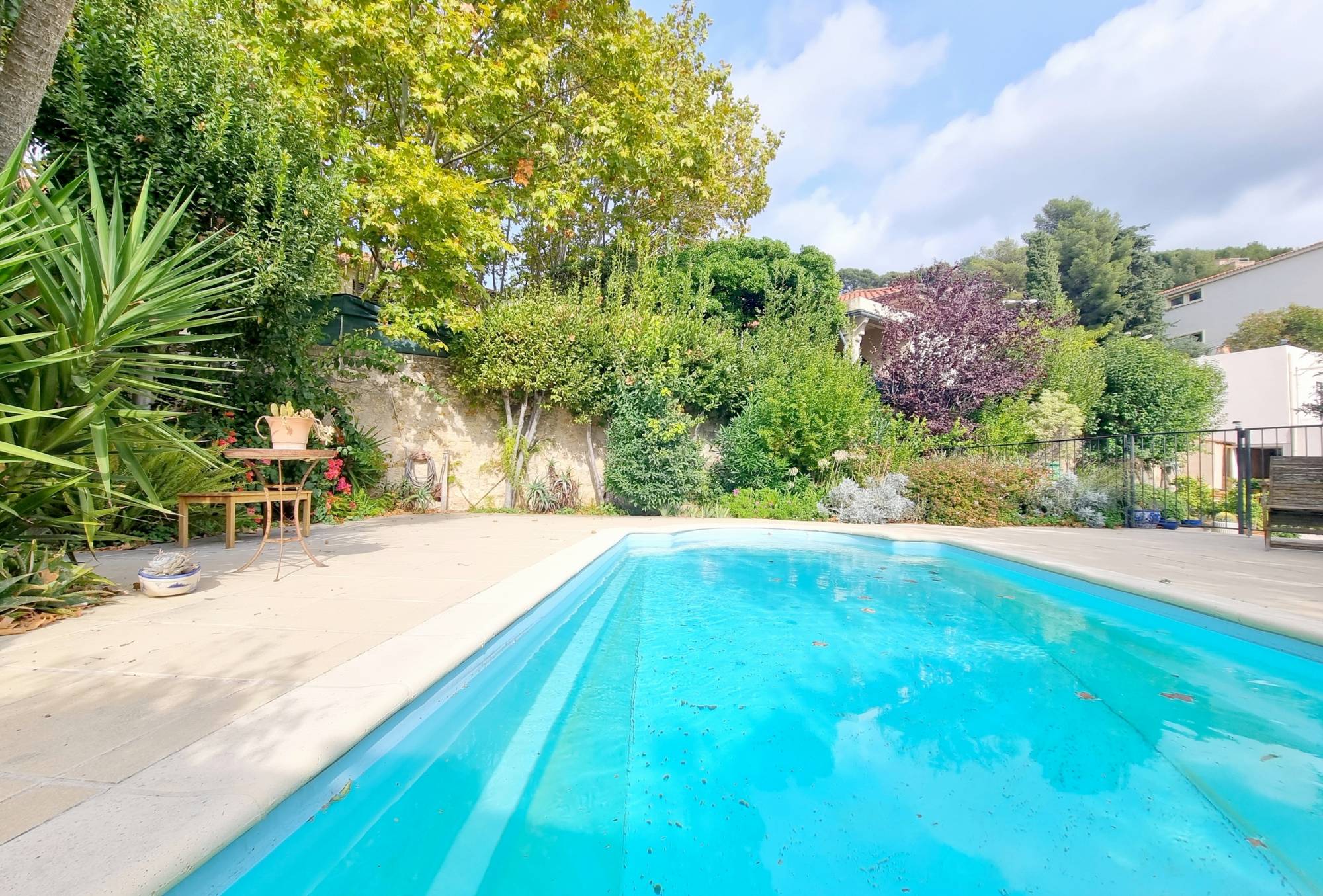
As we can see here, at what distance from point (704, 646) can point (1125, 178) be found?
35.2 meters

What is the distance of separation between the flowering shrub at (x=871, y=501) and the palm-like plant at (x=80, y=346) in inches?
318

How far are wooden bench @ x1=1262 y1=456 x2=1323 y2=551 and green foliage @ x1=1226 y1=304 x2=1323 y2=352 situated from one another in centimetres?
2135

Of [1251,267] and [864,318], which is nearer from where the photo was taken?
[864,318]

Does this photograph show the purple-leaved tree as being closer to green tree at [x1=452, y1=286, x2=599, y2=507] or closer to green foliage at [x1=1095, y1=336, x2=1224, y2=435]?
green foliage at [x1=1095, y1=336, x2=1224, y2=435]

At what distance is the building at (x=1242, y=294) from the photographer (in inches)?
958

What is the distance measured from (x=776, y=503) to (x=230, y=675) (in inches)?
335

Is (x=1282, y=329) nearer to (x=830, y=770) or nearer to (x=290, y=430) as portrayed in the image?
(x=830, y=770)

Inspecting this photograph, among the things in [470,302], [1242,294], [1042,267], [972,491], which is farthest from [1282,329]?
[470,302]

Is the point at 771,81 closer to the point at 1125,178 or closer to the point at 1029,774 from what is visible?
the point at 1029,774

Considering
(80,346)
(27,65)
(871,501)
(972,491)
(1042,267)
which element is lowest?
(871,501)

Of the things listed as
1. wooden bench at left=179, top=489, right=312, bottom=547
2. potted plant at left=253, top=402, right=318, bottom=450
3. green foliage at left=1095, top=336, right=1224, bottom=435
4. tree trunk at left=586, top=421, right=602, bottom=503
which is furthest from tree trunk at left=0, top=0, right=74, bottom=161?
green foliage at left=1095, top=336, right=1224, bottom=435

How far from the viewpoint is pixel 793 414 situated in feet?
31.7

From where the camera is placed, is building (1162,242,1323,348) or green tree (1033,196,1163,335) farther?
green tree (1033,196,1163,335)

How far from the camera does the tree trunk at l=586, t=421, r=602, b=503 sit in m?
10.7
